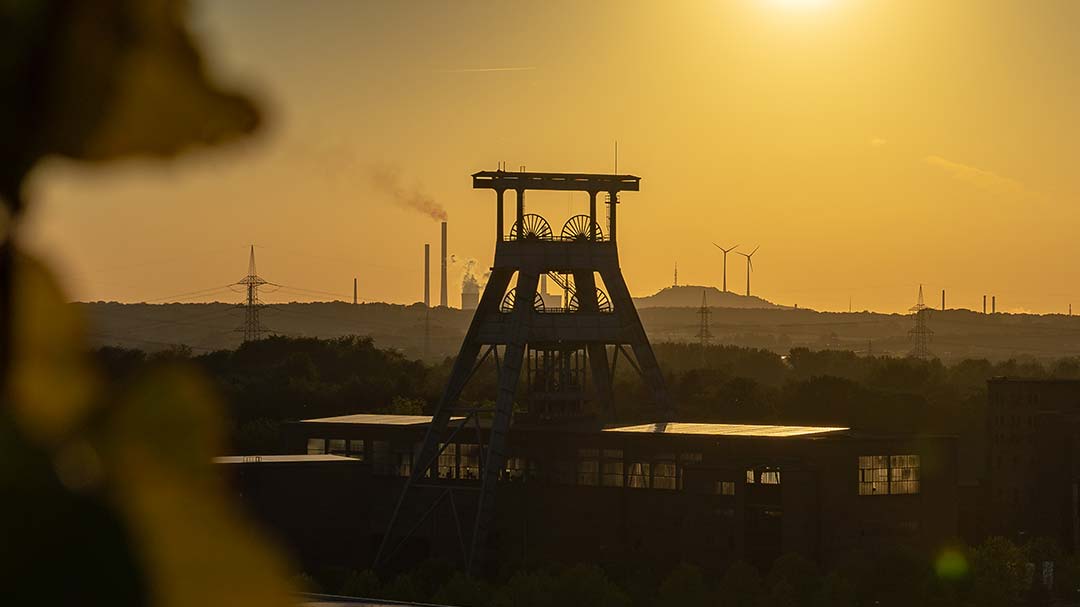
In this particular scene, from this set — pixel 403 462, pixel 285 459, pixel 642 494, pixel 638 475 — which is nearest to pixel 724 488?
pixel 642 494

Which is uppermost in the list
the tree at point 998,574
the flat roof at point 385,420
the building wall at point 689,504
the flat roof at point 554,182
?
the flat roof at point 554,182

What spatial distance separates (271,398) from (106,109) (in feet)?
279

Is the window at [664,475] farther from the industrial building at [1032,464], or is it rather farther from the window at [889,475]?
the industrial building at [1032,464]

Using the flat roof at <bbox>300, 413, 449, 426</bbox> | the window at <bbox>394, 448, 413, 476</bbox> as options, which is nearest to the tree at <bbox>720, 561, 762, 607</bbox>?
the window at <bbox>394, 448, 413, 476</bbox>

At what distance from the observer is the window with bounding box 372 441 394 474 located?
199 feet

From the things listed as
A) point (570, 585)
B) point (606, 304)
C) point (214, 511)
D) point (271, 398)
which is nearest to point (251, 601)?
point (214, 511)

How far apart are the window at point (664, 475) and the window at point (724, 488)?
90.9 inches

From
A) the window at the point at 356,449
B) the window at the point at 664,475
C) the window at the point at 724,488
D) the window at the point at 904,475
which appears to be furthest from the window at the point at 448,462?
the window at the point at 904,475

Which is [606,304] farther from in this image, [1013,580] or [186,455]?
[186,455]

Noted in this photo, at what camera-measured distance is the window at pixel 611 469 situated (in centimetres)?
5497

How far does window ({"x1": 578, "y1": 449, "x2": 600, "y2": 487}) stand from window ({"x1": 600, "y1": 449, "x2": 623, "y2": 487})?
24 centimetres

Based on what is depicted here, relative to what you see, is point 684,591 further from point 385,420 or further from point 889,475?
point 385,420

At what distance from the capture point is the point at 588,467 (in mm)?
55750

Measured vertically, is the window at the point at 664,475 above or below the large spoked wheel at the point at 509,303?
below
